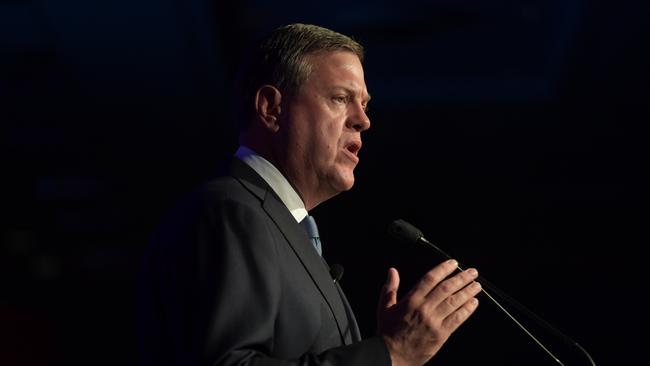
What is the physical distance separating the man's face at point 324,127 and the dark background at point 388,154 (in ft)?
6.92

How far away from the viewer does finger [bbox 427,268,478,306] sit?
133 centimetres

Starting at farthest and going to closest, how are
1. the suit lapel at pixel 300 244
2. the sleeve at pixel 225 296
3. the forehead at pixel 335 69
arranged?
the forehead at pixel 335 69, the suit lapel at pixel 300 244, the sleeve at pixel 225 296

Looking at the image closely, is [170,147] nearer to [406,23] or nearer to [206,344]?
[406,23]

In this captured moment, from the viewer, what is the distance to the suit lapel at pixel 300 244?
144 centimetres

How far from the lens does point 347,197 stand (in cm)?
441

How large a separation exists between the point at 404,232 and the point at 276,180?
Answer: 29 cm

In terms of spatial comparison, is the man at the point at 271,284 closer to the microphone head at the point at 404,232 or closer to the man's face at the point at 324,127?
the man's face at the point at 324,127

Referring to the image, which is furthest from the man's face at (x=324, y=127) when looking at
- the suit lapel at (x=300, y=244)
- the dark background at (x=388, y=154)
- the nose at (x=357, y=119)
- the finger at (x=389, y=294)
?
the dark background at (x=388, y=154)

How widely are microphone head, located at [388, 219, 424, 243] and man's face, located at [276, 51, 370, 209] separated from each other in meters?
0.13

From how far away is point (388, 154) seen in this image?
4.33 meters

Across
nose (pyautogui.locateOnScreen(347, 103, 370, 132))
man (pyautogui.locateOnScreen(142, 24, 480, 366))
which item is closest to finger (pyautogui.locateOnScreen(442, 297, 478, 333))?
man (pyautogui.locateOnScreen(142, 24, 480, 366))

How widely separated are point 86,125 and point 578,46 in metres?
2.56

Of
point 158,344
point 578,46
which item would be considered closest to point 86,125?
point 578,46

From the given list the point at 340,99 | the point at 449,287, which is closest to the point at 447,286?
the point at 449,287
